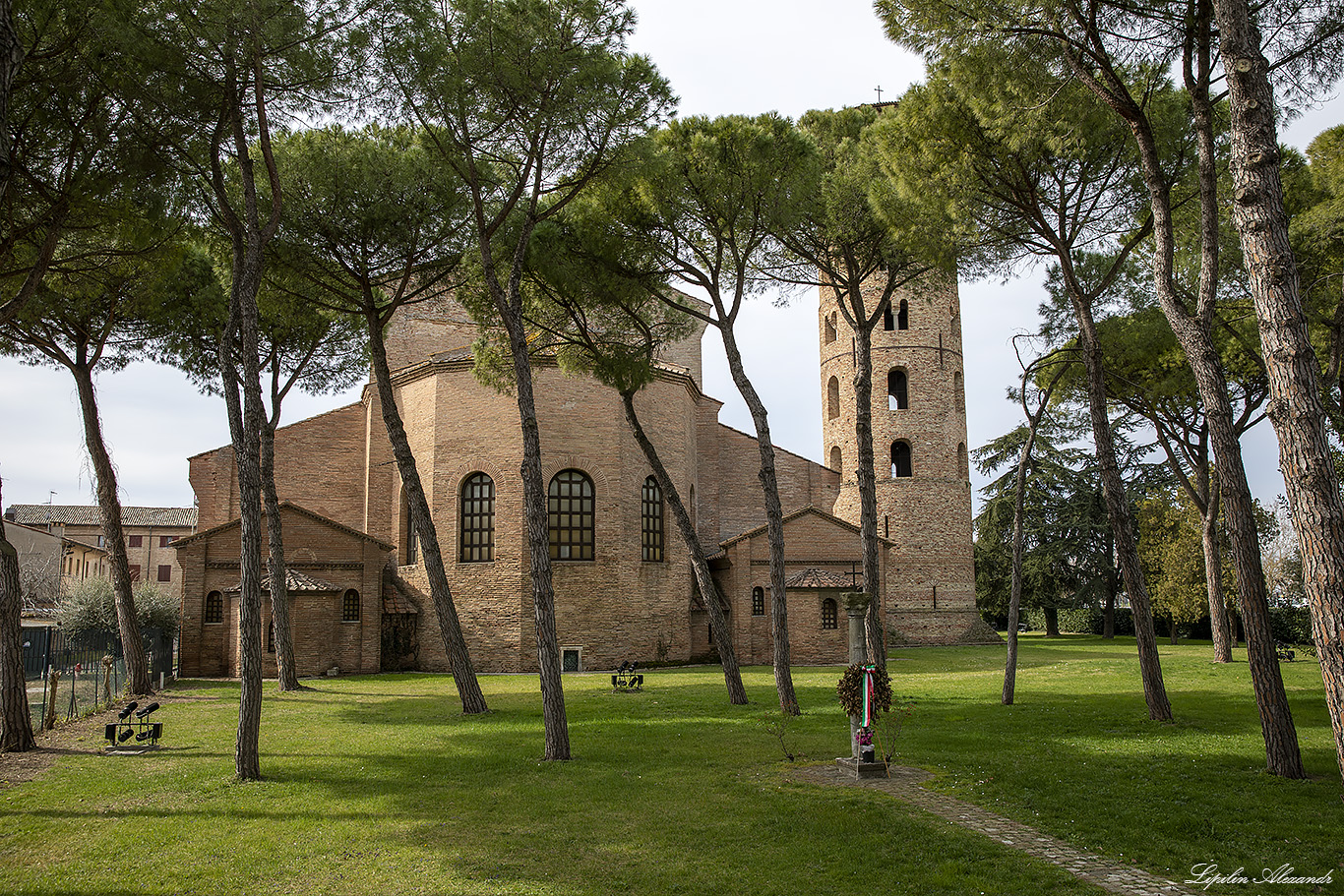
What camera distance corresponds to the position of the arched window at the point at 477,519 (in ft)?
69.6

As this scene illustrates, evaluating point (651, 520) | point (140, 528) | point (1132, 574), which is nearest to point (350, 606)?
point (651, 520)

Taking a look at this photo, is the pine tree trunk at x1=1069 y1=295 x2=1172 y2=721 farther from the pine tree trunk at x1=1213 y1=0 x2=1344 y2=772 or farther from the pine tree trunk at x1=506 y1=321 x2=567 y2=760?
the pine tree trunk at x1=506 y1=321 x2=567 y2=760

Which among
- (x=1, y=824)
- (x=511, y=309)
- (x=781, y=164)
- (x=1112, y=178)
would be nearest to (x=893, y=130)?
(x=781, y=164)

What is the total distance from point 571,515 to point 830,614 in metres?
7.45

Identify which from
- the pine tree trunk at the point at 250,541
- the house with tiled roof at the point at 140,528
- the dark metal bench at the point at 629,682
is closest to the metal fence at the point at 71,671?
the pine tree trunk at the point at 250,541

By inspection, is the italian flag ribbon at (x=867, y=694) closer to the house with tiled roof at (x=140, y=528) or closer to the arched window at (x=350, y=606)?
the arched window at (x=350, y=606)

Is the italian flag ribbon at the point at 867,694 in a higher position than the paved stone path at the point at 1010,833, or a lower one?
higher

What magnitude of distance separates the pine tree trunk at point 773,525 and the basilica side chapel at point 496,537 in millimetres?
8963

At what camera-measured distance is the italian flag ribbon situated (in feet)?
26.6

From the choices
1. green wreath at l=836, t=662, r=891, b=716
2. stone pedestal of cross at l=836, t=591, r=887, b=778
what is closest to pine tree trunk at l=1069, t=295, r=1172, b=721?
stone pedestal of cross at l=836, t=591, r=887, b=778

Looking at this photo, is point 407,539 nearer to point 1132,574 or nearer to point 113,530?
point 113,530

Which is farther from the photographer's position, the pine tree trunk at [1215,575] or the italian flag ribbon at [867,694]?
the pine tree trunk at [1215,575]

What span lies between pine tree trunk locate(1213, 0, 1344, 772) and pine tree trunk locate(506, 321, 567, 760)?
21.6ft

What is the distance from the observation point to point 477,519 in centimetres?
2136
